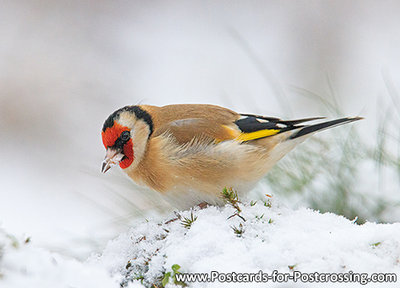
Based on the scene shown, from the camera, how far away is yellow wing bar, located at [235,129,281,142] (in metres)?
2.45

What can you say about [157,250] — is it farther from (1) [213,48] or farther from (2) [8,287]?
(1) [213,48]

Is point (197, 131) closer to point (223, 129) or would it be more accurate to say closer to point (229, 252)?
point (223, 129)

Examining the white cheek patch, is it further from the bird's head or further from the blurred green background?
the blurred green background

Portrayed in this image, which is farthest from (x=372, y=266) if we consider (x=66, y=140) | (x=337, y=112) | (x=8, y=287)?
(x=66, y=140)

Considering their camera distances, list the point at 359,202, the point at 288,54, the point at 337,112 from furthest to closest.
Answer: the point at 288,54, the point at 337,112, the point at 359,202

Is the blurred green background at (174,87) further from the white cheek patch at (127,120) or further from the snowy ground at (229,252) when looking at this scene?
the snowy ground at (229,252)

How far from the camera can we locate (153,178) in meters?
2.37

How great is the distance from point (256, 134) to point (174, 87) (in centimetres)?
354

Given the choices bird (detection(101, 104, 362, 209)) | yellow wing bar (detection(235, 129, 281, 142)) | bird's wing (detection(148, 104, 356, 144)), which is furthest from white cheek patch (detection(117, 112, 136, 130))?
yellow wing bar (detection(235, 129, 281, 142))

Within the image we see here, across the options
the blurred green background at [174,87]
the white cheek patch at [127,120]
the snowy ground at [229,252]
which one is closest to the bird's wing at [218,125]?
the white cheek patch at [127,120]

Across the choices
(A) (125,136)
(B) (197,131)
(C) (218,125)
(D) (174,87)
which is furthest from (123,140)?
(D) (174,87)

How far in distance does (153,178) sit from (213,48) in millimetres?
4550

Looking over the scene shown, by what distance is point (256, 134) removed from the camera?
8.20 ft

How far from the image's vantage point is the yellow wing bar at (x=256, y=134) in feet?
8.05
